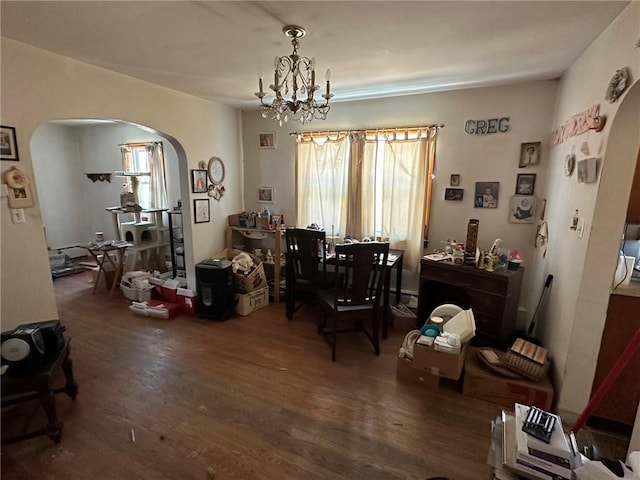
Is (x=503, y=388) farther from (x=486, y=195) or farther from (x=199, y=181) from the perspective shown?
(x=199, y=181)

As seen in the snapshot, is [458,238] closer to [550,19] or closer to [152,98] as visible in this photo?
[550,19]

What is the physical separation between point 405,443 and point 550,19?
2.59m

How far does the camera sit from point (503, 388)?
2.08 m

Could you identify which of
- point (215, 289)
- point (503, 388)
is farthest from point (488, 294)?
point (215, 289)

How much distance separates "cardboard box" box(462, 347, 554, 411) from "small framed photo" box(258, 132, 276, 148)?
3.37m

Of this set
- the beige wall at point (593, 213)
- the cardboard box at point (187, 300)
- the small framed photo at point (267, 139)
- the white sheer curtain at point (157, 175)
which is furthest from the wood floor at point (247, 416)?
the small framed photo at point (267, 139)

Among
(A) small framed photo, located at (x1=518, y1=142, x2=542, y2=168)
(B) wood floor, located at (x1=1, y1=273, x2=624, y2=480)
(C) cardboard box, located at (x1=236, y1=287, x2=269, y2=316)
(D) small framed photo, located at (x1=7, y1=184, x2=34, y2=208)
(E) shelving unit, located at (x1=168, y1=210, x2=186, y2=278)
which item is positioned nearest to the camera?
(B) wood floor, located at (x1=1, y1=273, x2=624, y2=480)

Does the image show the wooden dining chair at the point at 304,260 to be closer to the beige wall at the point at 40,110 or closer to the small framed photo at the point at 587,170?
the beige wall at the point at 40,110

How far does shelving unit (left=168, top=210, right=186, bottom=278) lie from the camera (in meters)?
4.23

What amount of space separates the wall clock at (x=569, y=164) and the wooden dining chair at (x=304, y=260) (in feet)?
6.50

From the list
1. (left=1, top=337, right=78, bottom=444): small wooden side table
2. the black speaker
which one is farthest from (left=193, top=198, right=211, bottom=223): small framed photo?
(left=1, top=337, right=78, bottom=444): small wooden side table

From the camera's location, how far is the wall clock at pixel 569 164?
2121 millimetres

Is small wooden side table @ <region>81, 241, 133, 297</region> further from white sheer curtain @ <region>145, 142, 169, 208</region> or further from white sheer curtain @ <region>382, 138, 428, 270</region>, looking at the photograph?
white sheer curtain @ <region>382, 138, 428, 270</region>

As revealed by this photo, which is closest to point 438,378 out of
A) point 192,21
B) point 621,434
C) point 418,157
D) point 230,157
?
point 621,434
